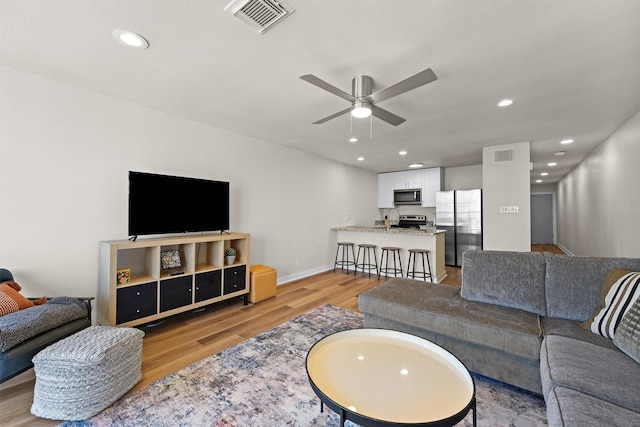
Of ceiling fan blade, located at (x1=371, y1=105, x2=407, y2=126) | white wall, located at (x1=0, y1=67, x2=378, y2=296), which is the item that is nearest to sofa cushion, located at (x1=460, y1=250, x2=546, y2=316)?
ceiling fan blade, located at (x1=371, y1=105, x2=407, y2=126)

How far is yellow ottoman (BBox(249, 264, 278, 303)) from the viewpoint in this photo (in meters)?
3.62

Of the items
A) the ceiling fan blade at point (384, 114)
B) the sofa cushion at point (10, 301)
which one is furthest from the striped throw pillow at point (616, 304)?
the sofa cushion at point (10, 301)

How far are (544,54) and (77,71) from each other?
12.5 feet

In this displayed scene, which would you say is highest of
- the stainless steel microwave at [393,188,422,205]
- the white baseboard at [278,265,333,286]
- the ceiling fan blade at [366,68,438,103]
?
the ceiling fan blade at [366,68,438,103]

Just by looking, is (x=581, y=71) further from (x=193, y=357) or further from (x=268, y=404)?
(x=193, y=357)

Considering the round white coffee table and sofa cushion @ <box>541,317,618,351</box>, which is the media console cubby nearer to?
the round white coffee table

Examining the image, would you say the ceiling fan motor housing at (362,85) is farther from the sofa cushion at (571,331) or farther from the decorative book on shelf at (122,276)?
the decorative book on shelf at (122,276)

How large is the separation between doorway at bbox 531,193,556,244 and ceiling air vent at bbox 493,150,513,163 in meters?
7.75

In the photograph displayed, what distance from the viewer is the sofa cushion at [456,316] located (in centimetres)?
173

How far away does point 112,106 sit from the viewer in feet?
9.17

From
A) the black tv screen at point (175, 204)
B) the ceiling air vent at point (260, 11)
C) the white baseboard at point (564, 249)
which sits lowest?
the white baseboard at point (564, 249)

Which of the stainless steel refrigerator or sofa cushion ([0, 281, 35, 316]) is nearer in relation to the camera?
sofa cushion ([0, 281, 35, 316])

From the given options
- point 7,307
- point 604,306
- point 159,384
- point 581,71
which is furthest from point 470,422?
point 7,307

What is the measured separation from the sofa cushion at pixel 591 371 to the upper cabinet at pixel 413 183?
5.40 meters
